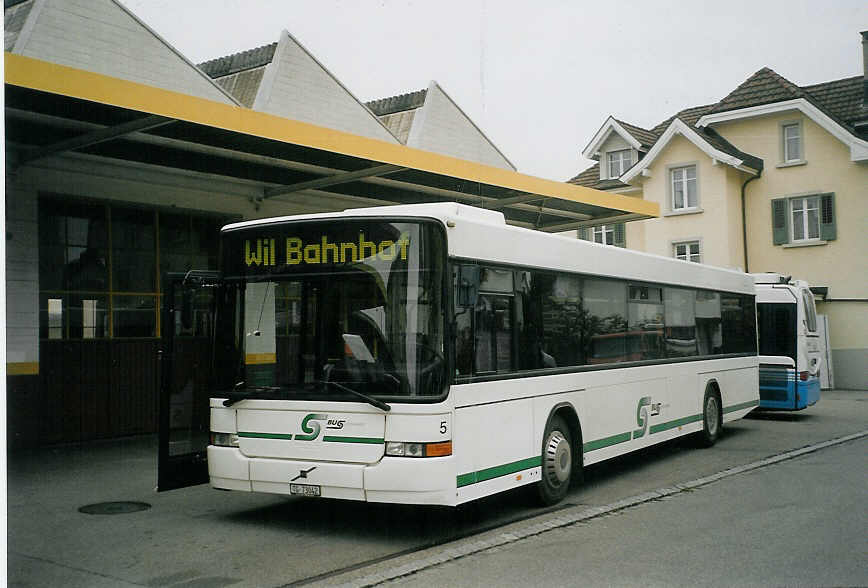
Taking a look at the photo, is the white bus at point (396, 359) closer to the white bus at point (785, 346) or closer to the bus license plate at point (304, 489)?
the bus license plate at point (304, 489)

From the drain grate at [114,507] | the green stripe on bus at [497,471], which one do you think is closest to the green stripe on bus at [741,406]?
the green stripe on bus at [497,471]

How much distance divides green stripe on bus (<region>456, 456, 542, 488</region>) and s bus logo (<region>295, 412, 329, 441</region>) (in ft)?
4.08

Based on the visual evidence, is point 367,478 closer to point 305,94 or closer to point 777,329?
point 777,329

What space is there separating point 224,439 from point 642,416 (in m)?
5.60

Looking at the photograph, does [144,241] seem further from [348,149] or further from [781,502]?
[781,502]

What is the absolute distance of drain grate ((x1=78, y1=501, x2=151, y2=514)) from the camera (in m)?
9.31

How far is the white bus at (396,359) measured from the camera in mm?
7637

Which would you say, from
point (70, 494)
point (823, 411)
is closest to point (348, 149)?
point (70, 494)

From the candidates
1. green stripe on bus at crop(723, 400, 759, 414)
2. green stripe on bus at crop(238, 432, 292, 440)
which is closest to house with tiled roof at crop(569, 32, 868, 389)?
green stripe on bus at crop(723, 400, 759, 414)

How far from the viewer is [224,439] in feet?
27.6

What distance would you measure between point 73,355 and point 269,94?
12.1 m

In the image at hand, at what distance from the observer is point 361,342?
782 cm

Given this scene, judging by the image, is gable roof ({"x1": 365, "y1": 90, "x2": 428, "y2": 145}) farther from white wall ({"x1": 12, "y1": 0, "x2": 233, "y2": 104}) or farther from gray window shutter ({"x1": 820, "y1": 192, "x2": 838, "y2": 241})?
gray window shutter ({"x1": 820, "y1": 192, "x2": 838, "y2": 241})

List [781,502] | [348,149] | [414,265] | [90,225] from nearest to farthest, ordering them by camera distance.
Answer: [414,265] → [781,502] → [348,149] → [90,225]
